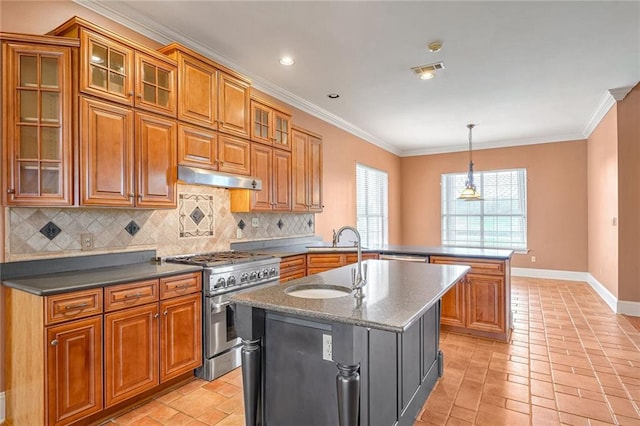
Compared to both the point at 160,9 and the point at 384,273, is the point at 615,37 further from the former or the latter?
the point at 160,9

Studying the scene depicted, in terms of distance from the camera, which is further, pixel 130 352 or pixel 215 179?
pixel 215 179

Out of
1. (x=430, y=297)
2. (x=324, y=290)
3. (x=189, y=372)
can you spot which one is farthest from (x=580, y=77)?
(x=189, y=372)

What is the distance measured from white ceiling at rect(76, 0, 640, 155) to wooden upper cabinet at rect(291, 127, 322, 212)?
0.59 meters

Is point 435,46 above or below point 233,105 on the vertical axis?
above

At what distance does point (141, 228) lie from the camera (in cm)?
289

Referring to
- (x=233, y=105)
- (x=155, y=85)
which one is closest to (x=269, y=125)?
(x=233, y=105)

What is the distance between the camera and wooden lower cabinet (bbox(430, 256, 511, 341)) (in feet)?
11.7

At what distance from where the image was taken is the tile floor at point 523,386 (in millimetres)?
2275

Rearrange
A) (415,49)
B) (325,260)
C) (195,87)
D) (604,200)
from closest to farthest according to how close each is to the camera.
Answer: (195,87) < (415,49) < (325,260) < (604,200)

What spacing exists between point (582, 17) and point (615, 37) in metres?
0.64

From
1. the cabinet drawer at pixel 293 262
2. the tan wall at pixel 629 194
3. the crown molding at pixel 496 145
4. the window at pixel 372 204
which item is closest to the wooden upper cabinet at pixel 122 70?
the cabinet drawer at pixel 293 262

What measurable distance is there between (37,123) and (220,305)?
1.74m

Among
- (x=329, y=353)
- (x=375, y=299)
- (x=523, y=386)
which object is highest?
(x=375, y=299)

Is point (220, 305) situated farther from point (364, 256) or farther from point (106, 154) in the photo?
point (364, 256)
